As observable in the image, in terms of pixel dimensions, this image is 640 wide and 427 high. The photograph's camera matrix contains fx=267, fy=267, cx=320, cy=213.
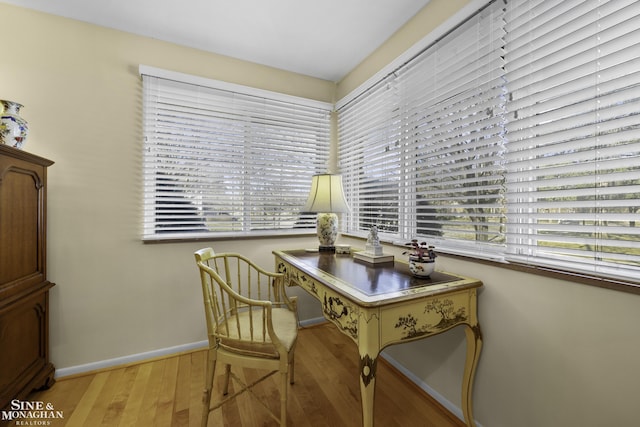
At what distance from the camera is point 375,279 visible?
4.62 ft

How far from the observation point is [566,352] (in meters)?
1.09

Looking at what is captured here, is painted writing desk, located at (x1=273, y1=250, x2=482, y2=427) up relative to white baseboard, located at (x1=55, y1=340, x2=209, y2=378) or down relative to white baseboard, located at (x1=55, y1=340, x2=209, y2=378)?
up

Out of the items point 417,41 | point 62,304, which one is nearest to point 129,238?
point 62,304

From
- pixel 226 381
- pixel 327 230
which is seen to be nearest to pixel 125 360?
pixel 226 381

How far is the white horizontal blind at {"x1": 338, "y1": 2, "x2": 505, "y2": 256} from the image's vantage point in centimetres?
137

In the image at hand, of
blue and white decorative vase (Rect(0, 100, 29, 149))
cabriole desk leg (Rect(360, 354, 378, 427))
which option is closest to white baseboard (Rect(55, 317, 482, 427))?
cabriole desk leg (Rect(360, 354, 378, 427))

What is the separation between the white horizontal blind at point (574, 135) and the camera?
0.96 m

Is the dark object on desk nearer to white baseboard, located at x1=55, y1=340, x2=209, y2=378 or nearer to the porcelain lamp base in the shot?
the porcelain lamp base

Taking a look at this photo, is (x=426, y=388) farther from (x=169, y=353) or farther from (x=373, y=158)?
(x=169, y=353)

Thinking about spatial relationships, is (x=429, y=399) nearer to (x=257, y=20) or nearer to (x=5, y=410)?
(x=5, y=410)

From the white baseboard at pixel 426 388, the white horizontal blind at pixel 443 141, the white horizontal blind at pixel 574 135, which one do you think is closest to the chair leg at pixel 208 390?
the white baseboard at pixel 426 388

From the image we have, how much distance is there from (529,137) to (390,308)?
39.2 inches

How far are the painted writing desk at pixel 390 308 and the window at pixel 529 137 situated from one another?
1.08ft

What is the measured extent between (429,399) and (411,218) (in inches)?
45.1
